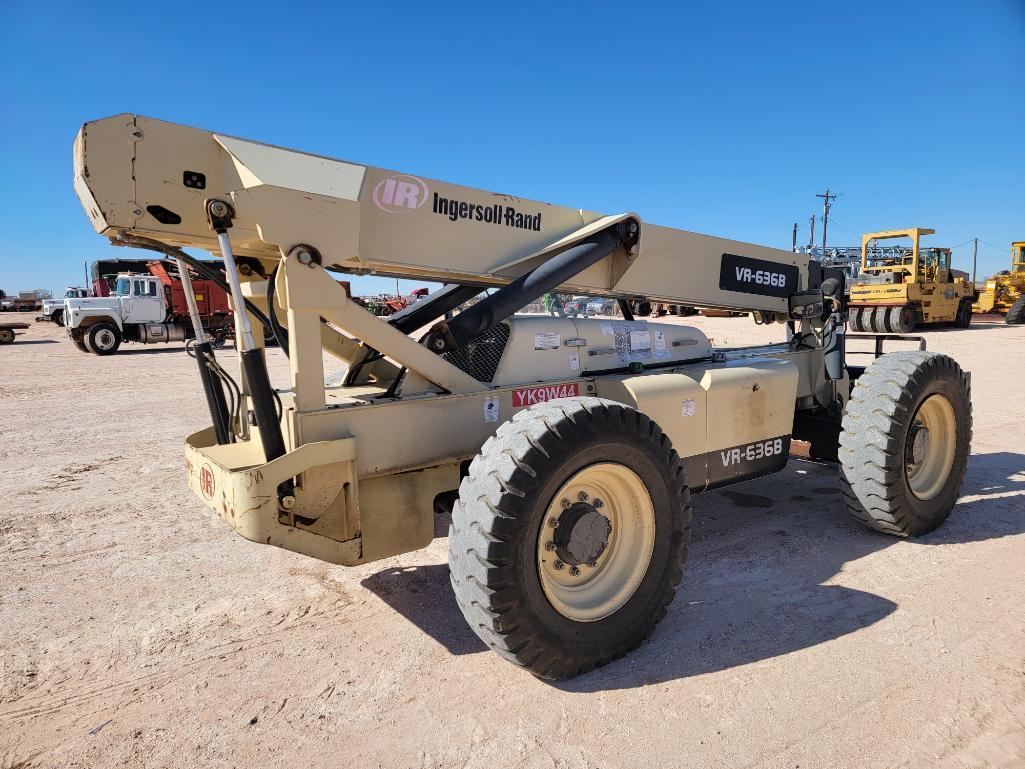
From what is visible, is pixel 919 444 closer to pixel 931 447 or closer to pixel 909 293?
pixel 931 447

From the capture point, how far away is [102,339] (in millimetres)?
21141

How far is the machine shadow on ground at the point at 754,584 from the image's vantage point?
3.10 metres

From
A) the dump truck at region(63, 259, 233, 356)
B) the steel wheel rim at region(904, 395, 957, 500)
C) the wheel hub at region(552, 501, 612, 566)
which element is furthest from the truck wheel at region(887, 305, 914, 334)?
the wheel hub at region(552, 501, 612, 566)

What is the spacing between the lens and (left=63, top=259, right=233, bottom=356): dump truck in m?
21.0

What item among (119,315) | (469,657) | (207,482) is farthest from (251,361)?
(119,315)

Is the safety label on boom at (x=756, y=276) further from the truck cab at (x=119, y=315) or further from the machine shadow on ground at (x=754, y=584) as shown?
the truck cab at (x=119, y=315)

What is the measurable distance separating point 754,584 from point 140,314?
23.3m

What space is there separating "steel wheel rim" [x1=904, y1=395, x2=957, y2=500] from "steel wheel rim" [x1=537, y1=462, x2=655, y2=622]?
8.15ft

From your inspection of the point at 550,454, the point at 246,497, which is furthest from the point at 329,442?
the point at 550,454

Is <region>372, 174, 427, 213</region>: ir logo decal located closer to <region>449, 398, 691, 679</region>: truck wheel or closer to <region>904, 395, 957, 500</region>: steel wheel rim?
<region>449, 398, 691, 679</region>: truck wheel

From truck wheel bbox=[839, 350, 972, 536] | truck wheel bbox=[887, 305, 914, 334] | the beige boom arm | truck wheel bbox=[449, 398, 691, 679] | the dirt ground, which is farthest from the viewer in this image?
truck wheel bbox=[887, 305, 914, 334]

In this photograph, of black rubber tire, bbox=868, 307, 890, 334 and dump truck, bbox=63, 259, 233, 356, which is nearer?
dump truck, bbox=63, 259, 233, 356

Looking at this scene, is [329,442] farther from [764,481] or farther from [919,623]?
[764,481]

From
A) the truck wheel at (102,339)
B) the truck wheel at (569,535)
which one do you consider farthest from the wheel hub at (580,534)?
the truck wheel at (102,339)
